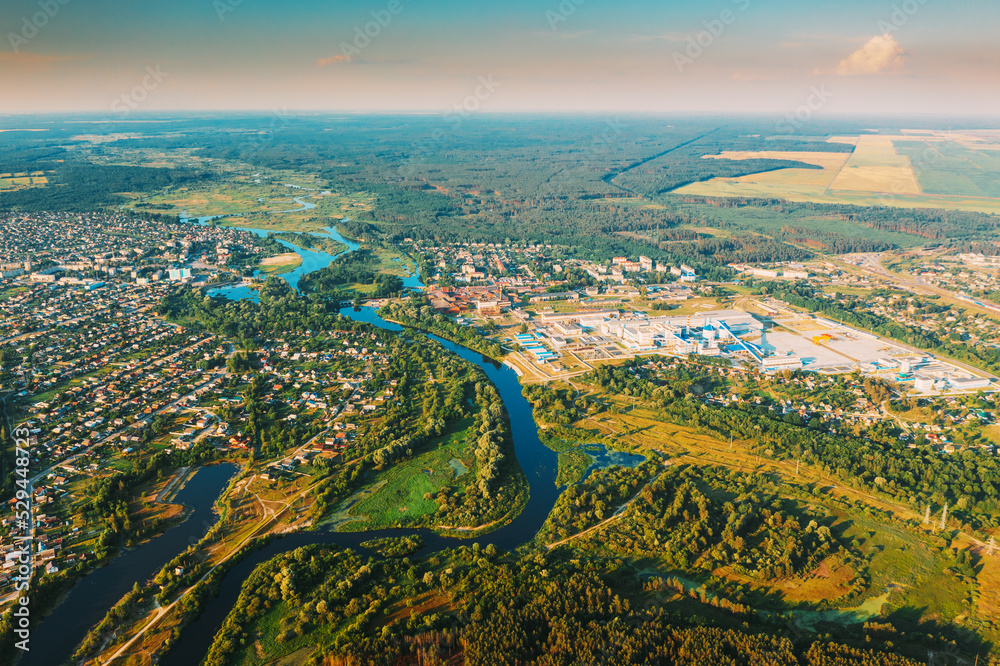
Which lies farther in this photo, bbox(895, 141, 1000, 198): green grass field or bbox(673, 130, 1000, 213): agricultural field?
bbox(895, 141, 1000, 198): green grass field

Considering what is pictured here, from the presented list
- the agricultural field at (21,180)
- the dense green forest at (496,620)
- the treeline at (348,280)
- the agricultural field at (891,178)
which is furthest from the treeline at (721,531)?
the agricultural field at (21,180)

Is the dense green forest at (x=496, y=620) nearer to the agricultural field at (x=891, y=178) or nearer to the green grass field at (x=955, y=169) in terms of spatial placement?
the agricultural field at (x=891, y=178)

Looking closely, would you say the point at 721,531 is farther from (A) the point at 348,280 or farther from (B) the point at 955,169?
(B) the point at 955,169

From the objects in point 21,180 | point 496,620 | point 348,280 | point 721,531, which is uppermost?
point 21,180

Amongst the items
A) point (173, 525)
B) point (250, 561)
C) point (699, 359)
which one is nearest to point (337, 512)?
point (250, 561)

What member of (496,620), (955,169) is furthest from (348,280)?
(955,169)

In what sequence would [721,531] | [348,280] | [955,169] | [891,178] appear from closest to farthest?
[721,531], [348,280], [891,178], [955,169]

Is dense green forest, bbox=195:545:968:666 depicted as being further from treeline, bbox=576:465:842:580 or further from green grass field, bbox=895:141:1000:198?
green grass field, bbox=895:141:1000:198

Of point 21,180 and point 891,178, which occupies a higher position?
point 21,180

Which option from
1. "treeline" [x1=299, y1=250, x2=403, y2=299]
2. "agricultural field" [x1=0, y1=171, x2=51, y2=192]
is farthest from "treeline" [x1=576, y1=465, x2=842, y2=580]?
"agricultural field" [x1=0, y1=171, x2=51, y2=192]
